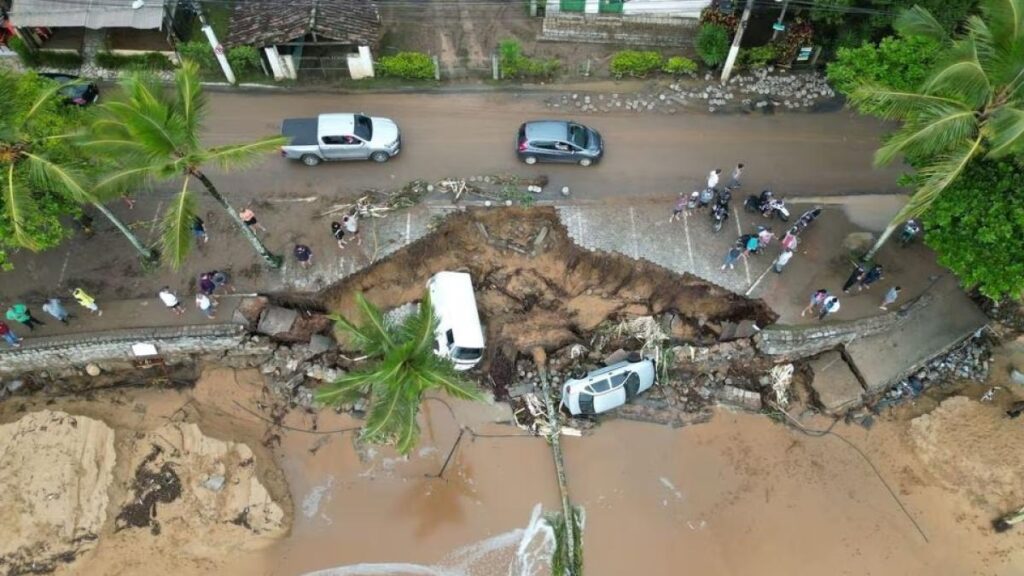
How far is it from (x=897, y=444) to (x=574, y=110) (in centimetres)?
1520

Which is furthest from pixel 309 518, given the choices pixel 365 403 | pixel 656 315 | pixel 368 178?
pixel 656 315

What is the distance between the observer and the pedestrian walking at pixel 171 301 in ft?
64.2

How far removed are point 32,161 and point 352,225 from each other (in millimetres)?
8176

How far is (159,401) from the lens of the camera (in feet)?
69.6

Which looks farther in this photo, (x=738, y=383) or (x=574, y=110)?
(x=574, y=110)

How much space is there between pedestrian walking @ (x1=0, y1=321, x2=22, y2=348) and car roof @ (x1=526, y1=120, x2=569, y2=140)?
16.5 metres

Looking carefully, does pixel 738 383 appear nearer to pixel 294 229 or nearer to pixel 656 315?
pixel 656 315

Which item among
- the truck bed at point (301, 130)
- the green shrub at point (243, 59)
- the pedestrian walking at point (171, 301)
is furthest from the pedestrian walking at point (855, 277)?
the green shrub at point (243, 59)

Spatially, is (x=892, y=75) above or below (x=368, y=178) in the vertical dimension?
above

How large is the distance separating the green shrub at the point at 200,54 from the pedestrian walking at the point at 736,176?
18.8m

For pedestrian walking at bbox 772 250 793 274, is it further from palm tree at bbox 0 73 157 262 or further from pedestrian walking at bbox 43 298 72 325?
pedestrian walking at bbox 43 298 72 325

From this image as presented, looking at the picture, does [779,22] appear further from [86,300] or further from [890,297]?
[86,300]

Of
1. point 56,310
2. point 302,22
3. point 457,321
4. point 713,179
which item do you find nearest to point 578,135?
point 713,179

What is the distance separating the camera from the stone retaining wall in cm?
1983
